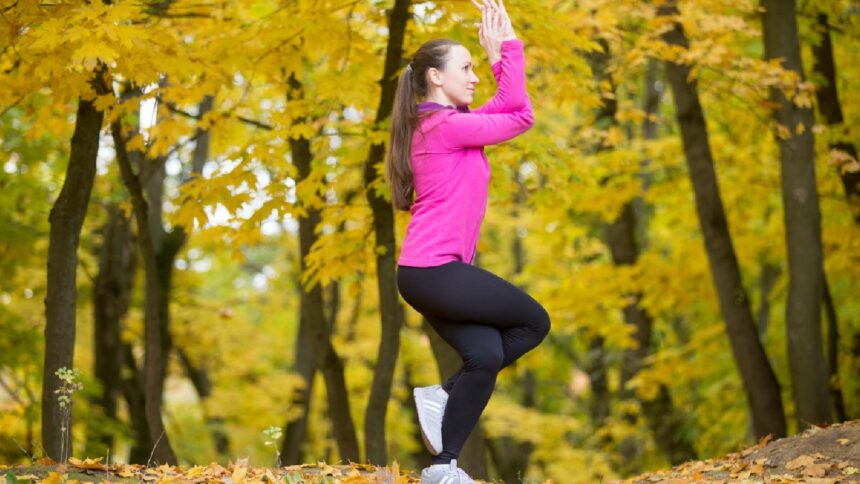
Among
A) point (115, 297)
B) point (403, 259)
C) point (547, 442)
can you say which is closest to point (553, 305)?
point (115, 297)

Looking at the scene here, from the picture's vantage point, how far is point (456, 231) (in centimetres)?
385

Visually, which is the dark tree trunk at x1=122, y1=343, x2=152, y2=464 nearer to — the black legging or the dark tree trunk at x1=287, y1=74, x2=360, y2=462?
the dark tree trunk at x1=287, y1=74, x2=360, y2=462

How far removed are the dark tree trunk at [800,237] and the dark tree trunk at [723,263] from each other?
41 centimetres

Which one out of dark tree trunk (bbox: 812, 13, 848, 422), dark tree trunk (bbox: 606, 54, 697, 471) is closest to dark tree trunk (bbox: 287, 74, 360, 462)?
dark tree trunk (bbox: 812, 13, 848, 422)

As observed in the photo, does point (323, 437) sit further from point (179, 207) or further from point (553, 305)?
Answer: point (179, 207)

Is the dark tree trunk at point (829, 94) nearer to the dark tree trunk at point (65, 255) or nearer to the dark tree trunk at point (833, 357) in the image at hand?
the dark tree trunk at point (833, 357)

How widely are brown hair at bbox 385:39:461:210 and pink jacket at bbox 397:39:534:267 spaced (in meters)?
0.04

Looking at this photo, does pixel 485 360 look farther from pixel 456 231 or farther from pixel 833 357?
pixel 833 357

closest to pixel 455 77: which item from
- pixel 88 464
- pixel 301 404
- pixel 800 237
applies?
pixel 88 464

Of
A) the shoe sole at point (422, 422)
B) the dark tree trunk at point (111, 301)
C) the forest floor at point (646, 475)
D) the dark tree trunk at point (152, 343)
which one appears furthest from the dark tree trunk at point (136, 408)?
Answer: the shoe sole at point (422, 422)

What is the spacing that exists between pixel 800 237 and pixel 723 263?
0.94 meters

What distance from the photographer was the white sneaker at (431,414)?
13.0ft

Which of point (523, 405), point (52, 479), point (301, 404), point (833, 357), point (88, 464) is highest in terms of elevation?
point (52, 479)

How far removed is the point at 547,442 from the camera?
1894 centimetres
